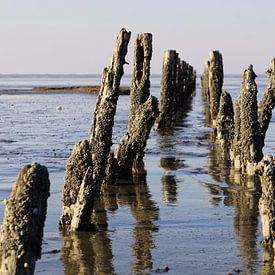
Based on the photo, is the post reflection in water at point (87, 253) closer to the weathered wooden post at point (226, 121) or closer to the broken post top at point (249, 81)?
the broken post top at point (249, 81)

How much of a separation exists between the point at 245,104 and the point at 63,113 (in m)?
23.5

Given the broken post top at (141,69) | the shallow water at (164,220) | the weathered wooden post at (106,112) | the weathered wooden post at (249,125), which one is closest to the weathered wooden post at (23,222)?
the shallow water at (164,220)

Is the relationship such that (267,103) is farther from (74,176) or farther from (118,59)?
(74,176)

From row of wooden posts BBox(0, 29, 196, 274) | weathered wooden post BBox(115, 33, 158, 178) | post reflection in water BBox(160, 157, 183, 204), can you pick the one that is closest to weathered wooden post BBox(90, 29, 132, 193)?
row of wooden posts BBox(0, 29, 196, 274)

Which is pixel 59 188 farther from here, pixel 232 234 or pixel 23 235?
pixel 23 235

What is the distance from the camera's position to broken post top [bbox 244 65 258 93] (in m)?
15.0

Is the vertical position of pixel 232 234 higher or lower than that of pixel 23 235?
lower

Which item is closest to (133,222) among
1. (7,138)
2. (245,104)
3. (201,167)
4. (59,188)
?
(59,188)

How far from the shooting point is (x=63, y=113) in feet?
124

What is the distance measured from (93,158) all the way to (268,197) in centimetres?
398

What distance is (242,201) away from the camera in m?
13.1

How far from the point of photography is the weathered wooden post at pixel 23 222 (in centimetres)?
657

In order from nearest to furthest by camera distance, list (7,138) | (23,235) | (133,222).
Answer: (23,235) → (133,222) → (7,138)

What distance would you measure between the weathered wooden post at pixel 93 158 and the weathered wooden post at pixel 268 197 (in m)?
2.30
